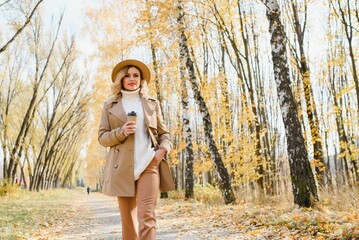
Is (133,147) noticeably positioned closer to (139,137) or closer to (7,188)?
(139,137)

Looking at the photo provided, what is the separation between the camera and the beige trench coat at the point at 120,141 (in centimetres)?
338

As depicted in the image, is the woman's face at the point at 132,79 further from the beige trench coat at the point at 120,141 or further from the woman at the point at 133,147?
the beige trench coat at the point at 120,141

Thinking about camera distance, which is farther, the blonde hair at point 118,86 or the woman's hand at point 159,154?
the blonde hair at point 118,86

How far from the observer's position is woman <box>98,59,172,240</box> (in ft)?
10.9

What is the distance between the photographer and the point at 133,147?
3439 mm

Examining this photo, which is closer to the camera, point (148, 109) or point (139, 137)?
point (139, 137)

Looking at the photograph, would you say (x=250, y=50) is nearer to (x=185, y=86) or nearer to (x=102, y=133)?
(x=185, y=86)

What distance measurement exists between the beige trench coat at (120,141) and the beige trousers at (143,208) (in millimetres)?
102

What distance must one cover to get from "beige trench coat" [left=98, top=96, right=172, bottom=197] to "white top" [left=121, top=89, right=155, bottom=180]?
49 mm

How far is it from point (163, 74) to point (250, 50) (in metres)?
5.52

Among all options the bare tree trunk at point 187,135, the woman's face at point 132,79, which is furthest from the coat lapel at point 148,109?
the bare tree trunk at point 187,135

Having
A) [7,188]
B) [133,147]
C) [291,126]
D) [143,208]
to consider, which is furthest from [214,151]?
[7,188]

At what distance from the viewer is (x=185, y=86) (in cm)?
1527

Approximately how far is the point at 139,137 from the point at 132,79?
1.91ft
